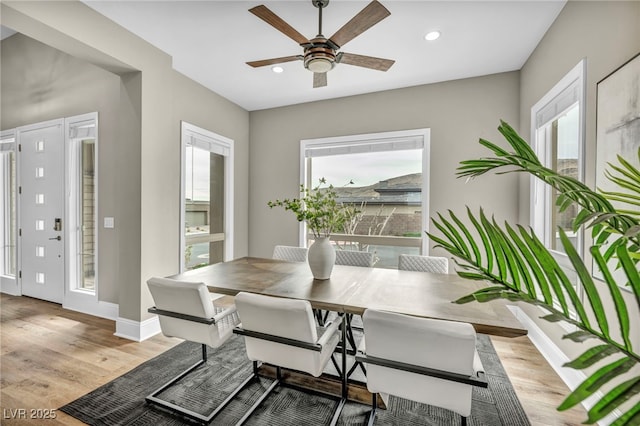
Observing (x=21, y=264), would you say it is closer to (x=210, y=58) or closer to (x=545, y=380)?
(x=210, y=58)

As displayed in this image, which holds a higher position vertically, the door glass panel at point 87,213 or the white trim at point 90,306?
the door glass panel at point 87,213

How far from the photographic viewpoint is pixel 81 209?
349cm

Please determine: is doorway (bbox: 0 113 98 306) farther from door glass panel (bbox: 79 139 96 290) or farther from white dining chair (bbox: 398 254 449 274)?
white dining chair (bbox: 398 254 449 274)

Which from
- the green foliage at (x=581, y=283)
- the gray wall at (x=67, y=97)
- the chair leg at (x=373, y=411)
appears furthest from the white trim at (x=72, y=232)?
the green foliage at (x=581, y=283)

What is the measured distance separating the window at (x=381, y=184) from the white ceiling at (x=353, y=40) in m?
0.77

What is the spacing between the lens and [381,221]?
4.04m

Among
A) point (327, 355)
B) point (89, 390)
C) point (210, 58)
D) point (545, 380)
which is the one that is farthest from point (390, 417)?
point (210, 58)

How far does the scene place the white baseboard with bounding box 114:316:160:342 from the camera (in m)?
2.78

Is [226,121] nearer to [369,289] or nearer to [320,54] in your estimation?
[320,54]

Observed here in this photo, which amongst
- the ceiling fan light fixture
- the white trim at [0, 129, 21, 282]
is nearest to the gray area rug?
the ceiling fan light fixture

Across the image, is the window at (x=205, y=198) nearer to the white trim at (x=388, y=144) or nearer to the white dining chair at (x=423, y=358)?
the white trim at (x=388, y=144)

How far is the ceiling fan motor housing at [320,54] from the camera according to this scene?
6.53 feet

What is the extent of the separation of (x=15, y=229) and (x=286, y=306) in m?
4.95

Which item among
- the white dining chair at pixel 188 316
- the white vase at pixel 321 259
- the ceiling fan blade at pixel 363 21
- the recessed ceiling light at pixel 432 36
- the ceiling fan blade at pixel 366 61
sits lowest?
the white dining chair at pixel 188 316
